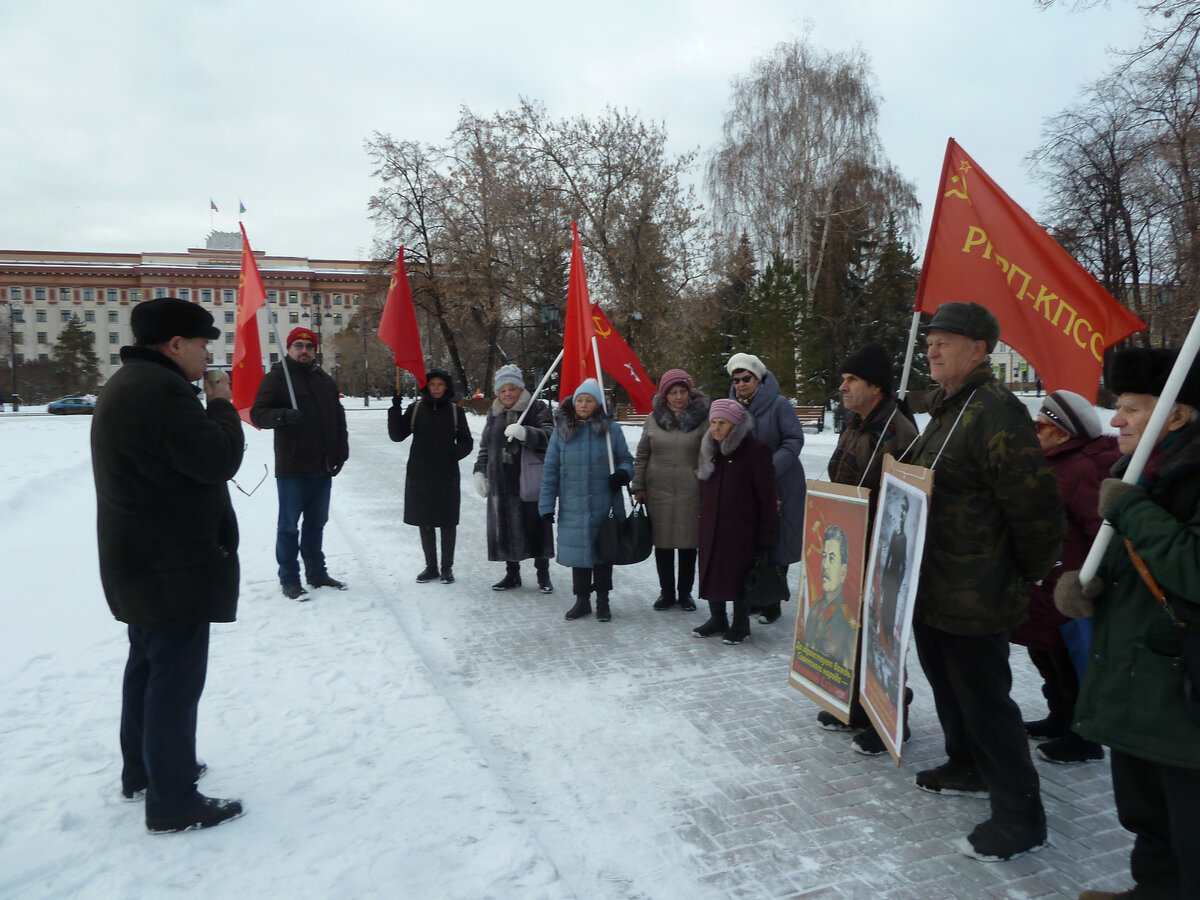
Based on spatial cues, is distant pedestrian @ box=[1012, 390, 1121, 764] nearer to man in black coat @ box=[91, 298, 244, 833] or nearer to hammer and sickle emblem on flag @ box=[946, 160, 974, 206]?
hammer and sickle emblem on flag @ box=[946, 160, 974, 206]

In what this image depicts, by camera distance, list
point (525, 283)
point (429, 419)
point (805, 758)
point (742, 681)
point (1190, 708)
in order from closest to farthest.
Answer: point (1190, 708)
point (805, 758)
point (742, 681)
point (429, 419)
point (525, 283)

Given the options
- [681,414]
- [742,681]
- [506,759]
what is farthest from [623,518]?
[506,759]

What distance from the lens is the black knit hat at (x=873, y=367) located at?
3867mm

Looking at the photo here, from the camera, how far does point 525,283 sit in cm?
2702

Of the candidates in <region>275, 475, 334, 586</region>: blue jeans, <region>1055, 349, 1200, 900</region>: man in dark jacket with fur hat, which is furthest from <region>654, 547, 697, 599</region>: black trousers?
<region>1055, 349, 1200, 900</region>: man in dark jacket with fur hat

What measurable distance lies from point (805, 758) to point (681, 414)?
287 cm

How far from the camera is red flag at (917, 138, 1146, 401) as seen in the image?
3.75m

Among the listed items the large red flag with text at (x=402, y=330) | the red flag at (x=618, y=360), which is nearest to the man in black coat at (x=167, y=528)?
the large red flag with text at (x=402, y=330)

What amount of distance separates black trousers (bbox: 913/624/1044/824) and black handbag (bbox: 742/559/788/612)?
2196 millimetres

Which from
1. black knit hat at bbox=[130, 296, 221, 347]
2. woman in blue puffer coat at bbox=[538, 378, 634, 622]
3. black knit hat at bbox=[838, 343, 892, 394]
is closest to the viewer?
black knit hat at bbox=[130, 296, 221, 347]

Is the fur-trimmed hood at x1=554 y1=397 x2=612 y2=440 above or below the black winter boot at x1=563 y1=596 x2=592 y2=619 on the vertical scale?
above

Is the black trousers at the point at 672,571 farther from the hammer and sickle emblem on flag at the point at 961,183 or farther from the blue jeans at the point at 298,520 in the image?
the hammer and sickle emblem on flag at the point at 961,183

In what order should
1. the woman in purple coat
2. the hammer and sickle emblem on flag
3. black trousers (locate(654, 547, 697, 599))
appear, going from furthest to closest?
black trousers (locate(654, 547, 697, 599)) < the woman in purple coat < the hammer and sickle emblem on flag

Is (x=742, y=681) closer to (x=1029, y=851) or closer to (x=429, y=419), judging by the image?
(x=1029, y=851)
